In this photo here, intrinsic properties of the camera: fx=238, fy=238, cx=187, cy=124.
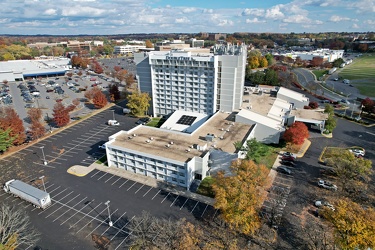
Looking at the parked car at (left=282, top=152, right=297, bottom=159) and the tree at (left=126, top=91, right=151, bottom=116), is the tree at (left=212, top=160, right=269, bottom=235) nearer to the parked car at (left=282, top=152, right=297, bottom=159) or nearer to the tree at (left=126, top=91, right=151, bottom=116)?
the parked car at (left=282, top=152, right=297, bottom=159)

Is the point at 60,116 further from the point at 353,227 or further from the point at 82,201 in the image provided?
the point at 353,227

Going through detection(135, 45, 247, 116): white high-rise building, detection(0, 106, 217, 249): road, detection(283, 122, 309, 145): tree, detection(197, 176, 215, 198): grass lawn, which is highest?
detection(135, 45, 247, 116): white high-rise building

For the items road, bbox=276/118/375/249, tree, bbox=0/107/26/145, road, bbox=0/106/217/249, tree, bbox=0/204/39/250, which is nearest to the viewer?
tree, bbox=0/204/39/250

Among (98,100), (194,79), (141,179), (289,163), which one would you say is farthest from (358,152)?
(98,100)

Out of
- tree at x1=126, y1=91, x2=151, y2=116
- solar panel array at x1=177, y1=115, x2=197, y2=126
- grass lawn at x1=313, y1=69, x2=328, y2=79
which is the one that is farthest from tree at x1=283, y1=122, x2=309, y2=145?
grass lawn at x1=313, y1=69, x2=328, y2=79

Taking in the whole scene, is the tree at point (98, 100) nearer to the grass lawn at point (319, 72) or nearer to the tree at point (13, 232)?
the tree at point (13, 232)

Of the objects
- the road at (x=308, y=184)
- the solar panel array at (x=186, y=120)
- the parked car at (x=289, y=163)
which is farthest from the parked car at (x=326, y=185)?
the solar panel array at (x=186, y=120)
